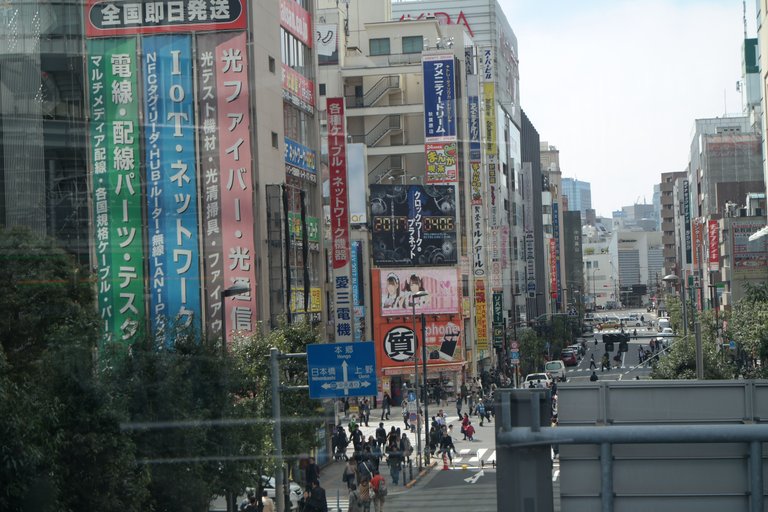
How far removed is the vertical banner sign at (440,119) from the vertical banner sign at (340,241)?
3.43ft

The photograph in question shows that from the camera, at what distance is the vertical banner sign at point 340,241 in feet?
35.6

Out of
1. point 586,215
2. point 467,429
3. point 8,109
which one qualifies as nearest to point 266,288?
point 8,109

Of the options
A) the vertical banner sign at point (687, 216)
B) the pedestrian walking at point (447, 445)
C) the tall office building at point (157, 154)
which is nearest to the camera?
the pedestrian walking at point (447, 445)

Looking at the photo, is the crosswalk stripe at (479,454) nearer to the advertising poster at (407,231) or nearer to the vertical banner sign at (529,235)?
the vertical banner sign at (529,235)

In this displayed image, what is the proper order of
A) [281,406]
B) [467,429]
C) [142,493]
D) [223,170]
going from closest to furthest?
[142,493] < [467,429] < [281,406] < [223,170]

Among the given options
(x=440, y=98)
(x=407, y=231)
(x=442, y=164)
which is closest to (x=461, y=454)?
(x=407, y=231)

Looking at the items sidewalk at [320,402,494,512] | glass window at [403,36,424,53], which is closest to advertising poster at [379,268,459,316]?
sidewalk at [320,402,494,512]

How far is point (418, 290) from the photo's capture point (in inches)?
306

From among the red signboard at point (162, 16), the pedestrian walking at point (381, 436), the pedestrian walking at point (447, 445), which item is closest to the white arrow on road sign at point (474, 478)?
the pedestrian walking at point (447, 445)

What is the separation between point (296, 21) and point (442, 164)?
325cm

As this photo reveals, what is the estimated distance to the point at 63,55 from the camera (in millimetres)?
11133

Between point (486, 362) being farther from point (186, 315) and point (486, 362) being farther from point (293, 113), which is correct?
point (293, 113)

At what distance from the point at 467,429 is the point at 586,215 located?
12.7 m

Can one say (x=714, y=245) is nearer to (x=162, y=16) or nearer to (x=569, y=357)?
(x=162, y=16)
